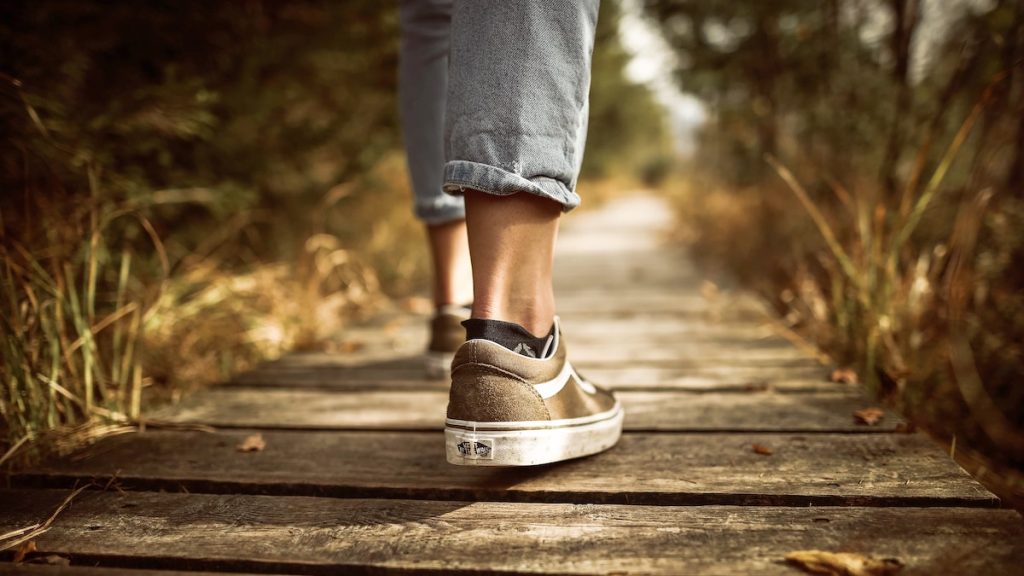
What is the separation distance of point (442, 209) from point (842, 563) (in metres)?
1.15

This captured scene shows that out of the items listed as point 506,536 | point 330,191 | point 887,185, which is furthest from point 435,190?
point 887,185

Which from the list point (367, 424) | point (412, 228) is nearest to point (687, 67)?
point (412, 228)

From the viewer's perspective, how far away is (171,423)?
1354 millimetres

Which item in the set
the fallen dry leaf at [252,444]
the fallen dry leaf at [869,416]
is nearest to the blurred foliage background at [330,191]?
the fallen dry leaf at [869,416]

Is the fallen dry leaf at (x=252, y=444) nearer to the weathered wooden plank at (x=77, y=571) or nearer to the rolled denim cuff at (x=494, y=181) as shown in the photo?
the weathered wooden plank at (x=77, y=571)

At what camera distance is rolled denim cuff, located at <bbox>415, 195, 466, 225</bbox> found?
163 cm

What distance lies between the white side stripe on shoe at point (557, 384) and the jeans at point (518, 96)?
0.92 feet

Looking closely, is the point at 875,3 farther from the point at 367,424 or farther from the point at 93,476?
the point at 93,476

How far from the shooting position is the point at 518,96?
992 mm

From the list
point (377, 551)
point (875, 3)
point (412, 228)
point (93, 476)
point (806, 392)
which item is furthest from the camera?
point (412, 228)

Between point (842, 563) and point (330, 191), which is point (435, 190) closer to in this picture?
point (330, 191)

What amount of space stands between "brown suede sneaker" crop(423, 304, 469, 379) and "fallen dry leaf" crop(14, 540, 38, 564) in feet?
3.00

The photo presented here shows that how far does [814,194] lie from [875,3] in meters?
0.89

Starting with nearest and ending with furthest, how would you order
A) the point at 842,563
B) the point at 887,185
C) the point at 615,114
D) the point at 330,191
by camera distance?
the point at 842,563
the point at 330,191
the point at 887,185
the point at 615,114
